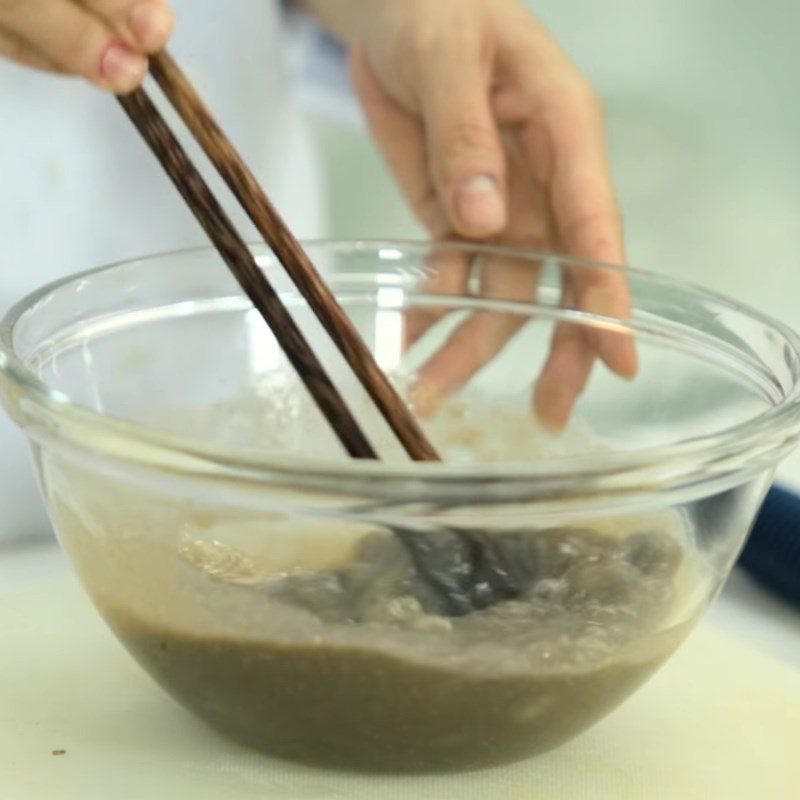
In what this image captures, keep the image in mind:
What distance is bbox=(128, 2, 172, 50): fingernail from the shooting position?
1.67 ft

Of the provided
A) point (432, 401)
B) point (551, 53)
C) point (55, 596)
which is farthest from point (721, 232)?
point (55, 596)

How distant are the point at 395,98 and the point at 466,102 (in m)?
0.10

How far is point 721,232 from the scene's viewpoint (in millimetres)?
1292

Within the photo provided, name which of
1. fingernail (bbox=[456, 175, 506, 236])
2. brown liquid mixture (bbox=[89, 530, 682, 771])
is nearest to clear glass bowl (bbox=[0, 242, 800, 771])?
brown liquid mixture (bbox=[89, 530, 682, 771])

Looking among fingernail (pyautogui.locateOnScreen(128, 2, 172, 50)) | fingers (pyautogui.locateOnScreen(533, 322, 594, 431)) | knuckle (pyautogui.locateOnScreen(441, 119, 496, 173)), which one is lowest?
fingers (pyautogui.locateOnScreen(533, 322, 594, 431))

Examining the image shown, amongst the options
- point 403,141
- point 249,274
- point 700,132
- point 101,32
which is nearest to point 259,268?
point 249,274

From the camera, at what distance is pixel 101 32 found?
1.70ft

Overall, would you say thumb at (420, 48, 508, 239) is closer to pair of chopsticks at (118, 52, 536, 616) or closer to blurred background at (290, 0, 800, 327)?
pair of chopsticks at (118, 52, 536, 616)

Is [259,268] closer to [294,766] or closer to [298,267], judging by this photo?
[298,267]

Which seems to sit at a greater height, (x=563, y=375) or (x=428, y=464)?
(x=428, y=464)

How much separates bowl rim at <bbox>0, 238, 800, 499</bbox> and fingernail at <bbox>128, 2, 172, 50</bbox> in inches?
5.5

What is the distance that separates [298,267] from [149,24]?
111 mm

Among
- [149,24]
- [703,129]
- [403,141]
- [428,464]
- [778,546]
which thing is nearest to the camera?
[428,464]

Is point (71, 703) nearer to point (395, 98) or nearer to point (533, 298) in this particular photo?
point (533, 298)
